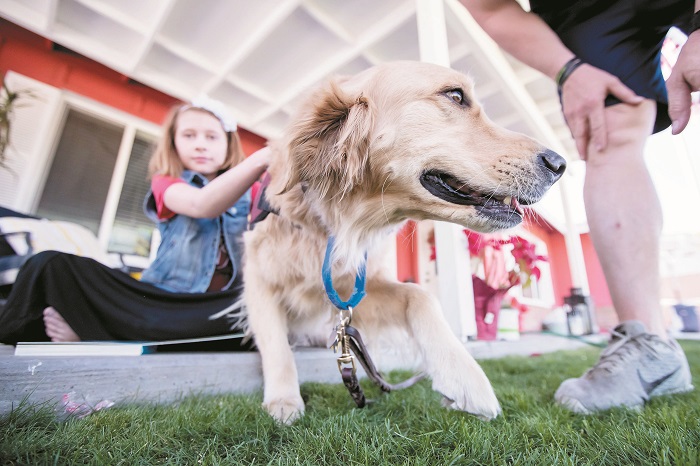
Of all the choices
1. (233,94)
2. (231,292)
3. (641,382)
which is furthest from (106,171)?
(641,382)

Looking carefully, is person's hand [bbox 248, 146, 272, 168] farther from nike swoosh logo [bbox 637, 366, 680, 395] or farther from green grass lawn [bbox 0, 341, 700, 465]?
nike swoosh logo [bbox 637, 366, 680, 395]

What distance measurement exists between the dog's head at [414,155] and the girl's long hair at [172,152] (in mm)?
1116

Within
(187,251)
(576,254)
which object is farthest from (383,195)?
(576,254)

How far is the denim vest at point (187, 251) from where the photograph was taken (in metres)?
1.81

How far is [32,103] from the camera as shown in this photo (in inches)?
148

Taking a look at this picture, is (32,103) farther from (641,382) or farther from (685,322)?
(685,322)

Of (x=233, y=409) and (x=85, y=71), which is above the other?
→ (x=85, y=71)

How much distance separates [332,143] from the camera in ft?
3.84

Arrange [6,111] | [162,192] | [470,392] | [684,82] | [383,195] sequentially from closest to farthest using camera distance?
1. [684,82]
2. [470,392]
3. [383,195]
4. [162,192]
5. [6,111]

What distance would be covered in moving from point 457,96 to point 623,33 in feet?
1.68

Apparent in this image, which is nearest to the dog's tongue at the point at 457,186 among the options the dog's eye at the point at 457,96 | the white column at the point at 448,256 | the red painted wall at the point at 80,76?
the dog's eye at the point at 457,96

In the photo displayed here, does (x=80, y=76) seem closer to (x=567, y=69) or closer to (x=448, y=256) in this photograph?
(x=448, y=256)

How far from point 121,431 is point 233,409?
307 mm

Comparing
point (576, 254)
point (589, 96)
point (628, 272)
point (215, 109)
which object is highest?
point (576, 254)
